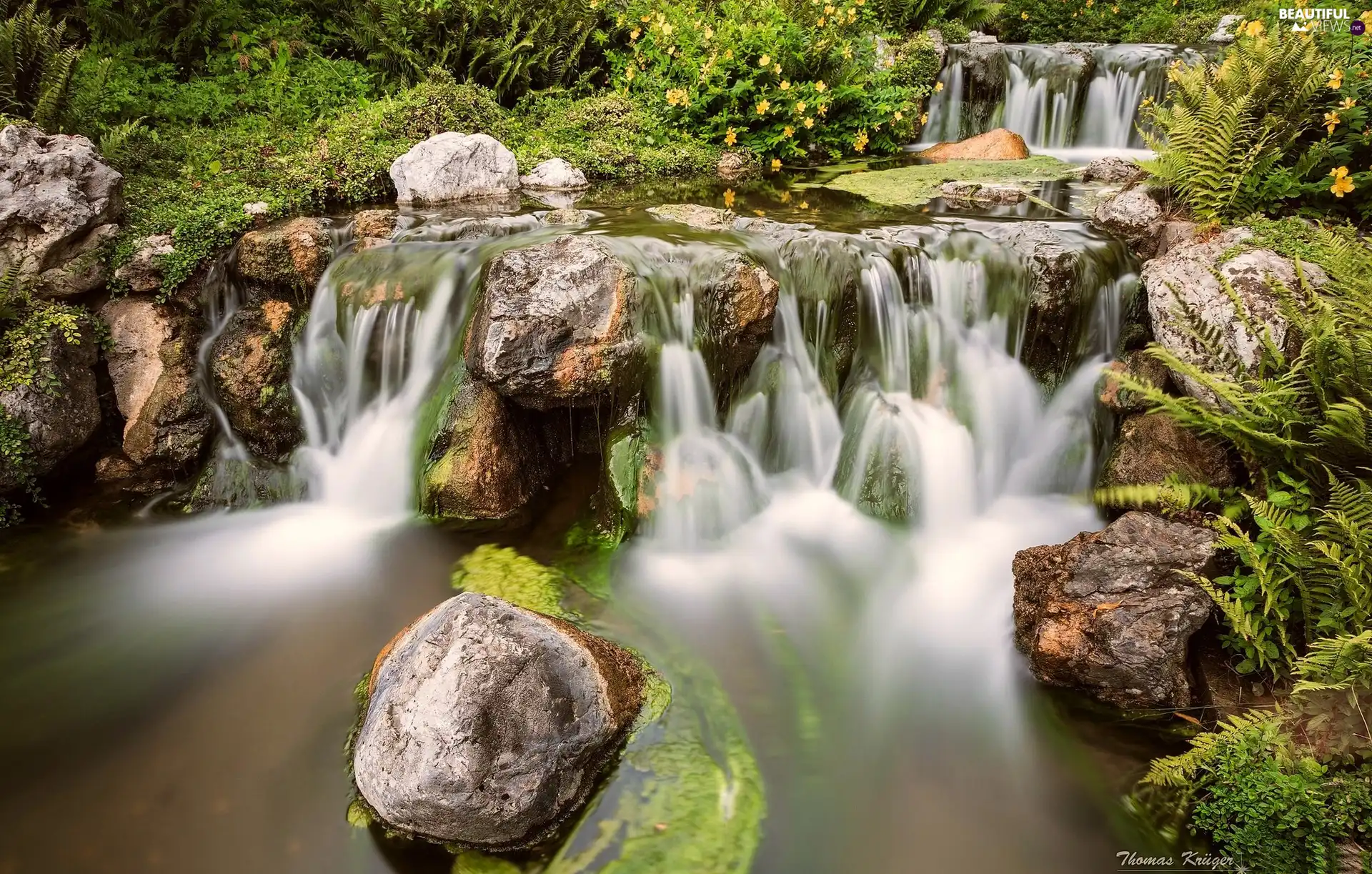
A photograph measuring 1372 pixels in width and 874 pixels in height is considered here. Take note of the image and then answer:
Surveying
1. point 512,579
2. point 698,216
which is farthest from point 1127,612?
point 698,216

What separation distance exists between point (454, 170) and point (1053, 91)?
337 inches

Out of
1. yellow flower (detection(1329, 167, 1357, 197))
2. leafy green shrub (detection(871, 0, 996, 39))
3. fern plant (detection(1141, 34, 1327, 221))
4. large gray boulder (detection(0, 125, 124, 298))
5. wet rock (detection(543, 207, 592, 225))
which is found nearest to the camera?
yellow flower (detection(1329, 167, 1357, 197))

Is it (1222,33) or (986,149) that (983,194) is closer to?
(986,149)

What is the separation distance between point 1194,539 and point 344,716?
453cm

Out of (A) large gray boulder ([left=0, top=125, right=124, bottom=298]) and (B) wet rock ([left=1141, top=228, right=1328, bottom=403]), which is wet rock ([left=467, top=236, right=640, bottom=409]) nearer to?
(A) large gray boulder ([left=0, top=125, right=124, bottom=298])

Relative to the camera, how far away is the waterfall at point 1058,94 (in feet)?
35.1

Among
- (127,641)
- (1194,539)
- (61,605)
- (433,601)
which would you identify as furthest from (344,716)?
(1194,539)

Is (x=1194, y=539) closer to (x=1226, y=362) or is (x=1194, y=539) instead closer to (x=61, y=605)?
(x=1226, y=362)

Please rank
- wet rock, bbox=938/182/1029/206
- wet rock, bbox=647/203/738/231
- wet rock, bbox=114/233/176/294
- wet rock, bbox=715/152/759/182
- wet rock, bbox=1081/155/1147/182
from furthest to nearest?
wet rock, bbox=715/152/759/182
wet rock, bbox=1081/155/1147/182
wet rock, bbox=938/182/1029/206
wet rock, bbox=647/203/738/231
wet rock, bbox=114/233/176/294

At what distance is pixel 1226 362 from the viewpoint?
4.42 m

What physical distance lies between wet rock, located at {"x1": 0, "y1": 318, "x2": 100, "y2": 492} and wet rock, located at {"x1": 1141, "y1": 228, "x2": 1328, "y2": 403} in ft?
25.1

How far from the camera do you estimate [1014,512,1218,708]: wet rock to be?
388 cm

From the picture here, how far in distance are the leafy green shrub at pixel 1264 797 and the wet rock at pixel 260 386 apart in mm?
6153

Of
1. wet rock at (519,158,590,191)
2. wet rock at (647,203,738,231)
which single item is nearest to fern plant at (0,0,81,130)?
wet rock at (519,158,590,191)
